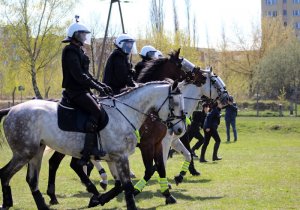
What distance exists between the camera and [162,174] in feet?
36.6

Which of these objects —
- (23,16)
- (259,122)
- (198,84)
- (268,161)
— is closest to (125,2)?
(259,122)

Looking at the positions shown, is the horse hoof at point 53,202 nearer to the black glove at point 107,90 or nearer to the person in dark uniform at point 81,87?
the person in dark uniform at point 81,87

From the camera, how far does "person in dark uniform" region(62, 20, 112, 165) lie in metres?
9.38

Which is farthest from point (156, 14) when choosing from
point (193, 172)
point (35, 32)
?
point (193, 172)

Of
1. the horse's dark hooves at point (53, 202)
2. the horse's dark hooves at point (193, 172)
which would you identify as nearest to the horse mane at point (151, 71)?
the horse's dark hooves at point (53, 202)

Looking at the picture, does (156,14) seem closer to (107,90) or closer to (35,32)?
(35,32)

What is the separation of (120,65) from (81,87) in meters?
1.74

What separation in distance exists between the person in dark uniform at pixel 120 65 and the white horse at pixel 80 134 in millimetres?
1200

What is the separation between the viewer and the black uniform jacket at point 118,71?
11172 mm

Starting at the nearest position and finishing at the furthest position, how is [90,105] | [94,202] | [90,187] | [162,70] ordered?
[90,105]
[94,202]
[90,187]
[162,70]

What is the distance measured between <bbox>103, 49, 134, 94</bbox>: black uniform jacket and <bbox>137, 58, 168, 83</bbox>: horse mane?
0.90 m

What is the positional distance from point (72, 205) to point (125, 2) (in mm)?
25343

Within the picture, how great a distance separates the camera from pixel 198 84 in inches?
527

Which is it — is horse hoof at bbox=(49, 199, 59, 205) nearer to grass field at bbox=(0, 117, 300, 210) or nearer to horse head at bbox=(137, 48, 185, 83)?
grass field at bbox=(0, 117, 300, 210)
